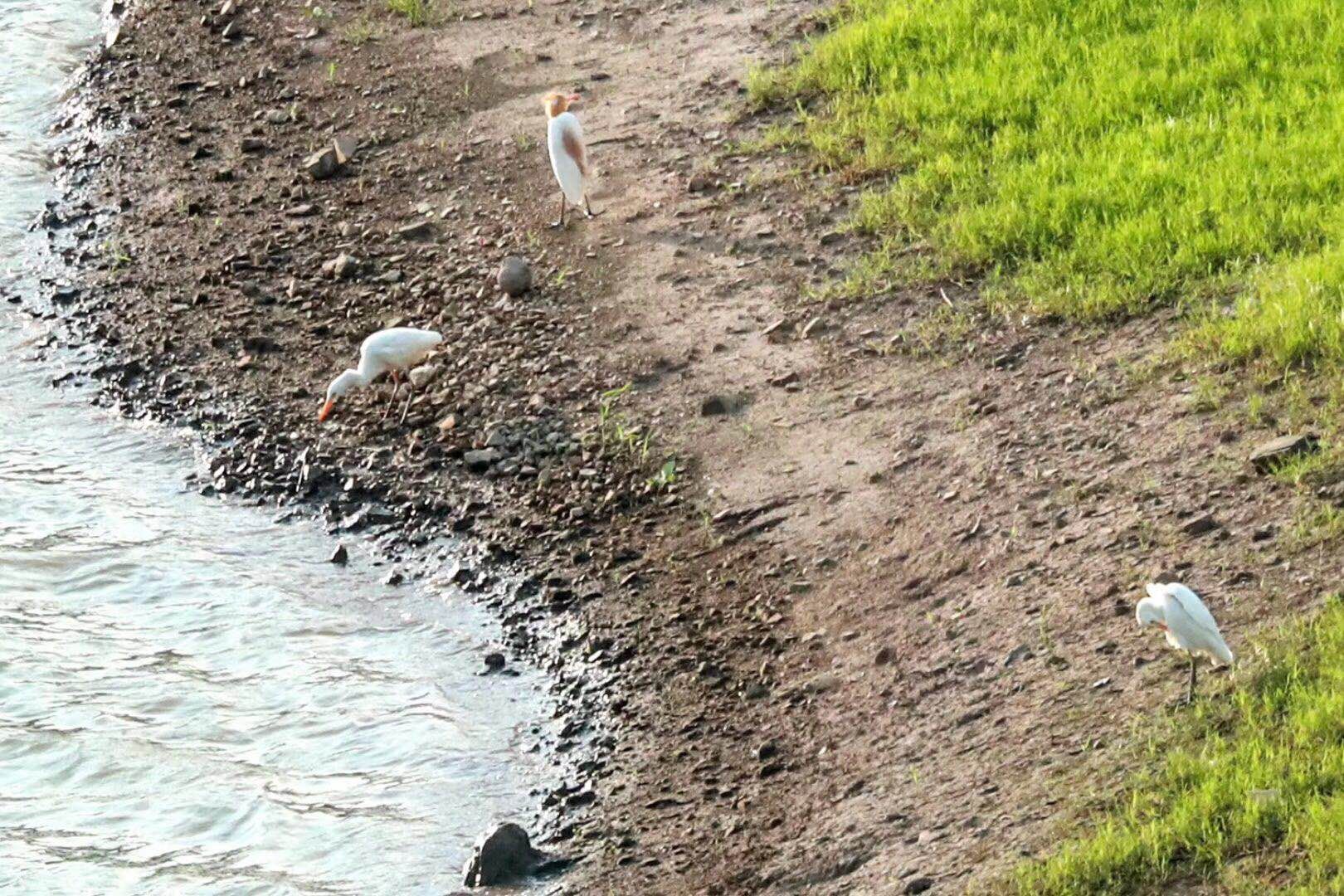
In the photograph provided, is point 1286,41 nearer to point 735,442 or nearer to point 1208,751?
point 735,442

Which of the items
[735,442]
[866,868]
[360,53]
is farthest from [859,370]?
[360,53]

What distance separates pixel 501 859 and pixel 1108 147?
5041mm

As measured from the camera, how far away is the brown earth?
22.9ft

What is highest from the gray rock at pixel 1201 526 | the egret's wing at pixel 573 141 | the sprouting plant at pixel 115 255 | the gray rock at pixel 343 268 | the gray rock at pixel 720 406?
the egret's wing at pixel 573 141

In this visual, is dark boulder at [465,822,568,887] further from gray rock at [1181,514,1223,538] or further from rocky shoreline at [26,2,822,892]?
gray rock at [1181,514,1223,538]

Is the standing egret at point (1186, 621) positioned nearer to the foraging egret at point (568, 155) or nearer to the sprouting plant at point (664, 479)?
the sprouting plant at point (664, 479)

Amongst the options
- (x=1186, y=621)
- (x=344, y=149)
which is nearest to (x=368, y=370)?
(x=344, y=149)

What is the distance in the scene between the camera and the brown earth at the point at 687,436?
6980 mm

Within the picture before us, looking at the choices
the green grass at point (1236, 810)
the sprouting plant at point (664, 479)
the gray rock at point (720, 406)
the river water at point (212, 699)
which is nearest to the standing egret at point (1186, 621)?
the green grass at point (1236, 810)

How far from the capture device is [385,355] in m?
9.78

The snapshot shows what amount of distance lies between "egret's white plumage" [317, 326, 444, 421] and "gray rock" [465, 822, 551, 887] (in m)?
3.35

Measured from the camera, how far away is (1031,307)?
30.3ft

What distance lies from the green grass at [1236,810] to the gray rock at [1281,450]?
1.37 metres

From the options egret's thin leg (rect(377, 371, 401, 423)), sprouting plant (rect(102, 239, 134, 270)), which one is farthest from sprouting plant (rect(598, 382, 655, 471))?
sprouting plant (rect(102, 239, 134, 270))
